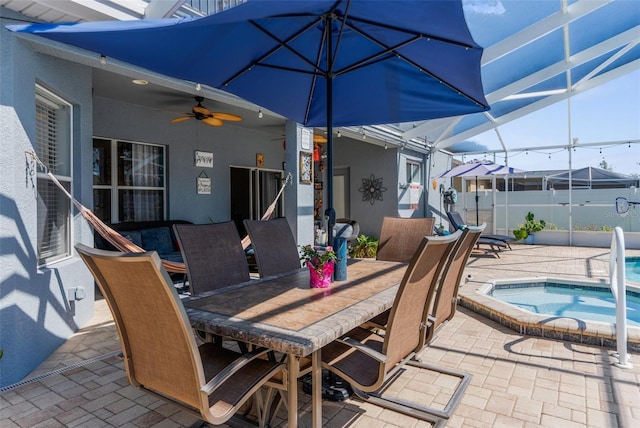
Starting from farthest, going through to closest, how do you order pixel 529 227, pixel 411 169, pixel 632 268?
pixel 529 227 < pixel 411 169 < pixel 632 268

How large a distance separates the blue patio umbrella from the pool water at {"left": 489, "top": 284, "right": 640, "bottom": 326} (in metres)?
3.31

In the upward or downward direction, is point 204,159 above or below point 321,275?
above

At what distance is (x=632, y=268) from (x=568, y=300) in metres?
3.65

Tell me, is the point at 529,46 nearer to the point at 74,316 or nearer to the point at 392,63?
the point at 392,63

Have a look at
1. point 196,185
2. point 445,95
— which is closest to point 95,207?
point 196,185

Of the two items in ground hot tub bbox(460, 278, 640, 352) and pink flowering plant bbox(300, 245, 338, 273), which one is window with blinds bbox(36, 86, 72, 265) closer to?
pink flowering plant bbox(300, 245, 338, 273)

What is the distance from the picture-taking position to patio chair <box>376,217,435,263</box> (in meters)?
3.74

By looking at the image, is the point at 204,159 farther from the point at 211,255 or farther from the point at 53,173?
the point at 211,255

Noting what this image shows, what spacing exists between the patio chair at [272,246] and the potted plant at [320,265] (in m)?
0.69

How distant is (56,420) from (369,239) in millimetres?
7308

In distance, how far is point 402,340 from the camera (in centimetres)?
194

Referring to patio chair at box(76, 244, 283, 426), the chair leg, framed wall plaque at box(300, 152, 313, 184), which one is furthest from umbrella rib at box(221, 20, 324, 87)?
framed wall plaque at box(300, 152, 313, 184)

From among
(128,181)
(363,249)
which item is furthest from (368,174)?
(128,181)

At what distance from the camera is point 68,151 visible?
3.79 meters
